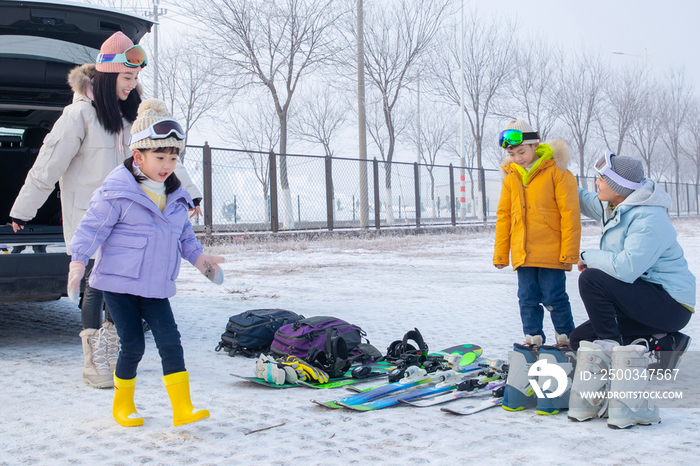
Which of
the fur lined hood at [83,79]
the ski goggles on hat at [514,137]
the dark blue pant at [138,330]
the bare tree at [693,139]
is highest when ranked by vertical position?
the bare tree at [693,139]

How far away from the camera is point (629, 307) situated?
2857 mm

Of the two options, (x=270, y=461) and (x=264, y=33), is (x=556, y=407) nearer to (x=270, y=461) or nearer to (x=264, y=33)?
(x=270, y=461)

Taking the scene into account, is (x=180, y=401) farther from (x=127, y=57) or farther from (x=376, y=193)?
(x=376, y=193)

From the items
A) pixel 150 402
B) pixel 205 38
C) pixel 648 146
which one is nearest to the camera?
pixel 150 402

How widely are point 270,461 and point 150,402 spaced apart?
38.3 inches

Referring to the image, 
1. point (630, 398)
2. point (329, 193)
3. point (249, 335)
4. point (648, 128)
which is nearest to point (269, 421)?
point (249, 335)

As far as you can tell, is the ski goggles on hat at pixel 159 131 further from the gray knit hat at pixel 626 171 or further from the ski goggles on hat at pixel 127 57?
the gray knit hat at pixel 626 171

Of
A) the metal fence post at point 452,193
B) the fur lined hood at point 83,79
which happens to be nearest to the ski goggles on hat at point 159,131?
the fur lined hood at point 83,79

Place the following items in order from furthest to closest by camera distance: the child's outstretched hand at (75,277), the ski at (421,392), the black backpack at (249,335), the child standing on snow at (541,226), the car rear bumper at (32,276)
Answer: the black backpack at (249,335) → the child standing on snow at (541,226) → the car rear bumper at (32,276) → the ski at (421,392) → the child's outstretched hand at (75,277)

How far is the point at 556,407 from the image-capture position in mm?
2459

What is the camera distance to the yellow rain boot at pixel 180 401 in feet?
7.39

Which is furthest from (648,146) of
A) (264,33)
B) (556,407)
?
(556,407)

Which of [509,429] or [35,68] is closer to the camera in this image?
[509,429]

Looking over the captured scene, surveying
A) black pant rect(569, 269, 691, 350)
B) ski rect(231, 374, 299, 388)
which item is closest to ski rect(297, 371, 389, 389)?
ski rect(231, 374, 299, 388)
